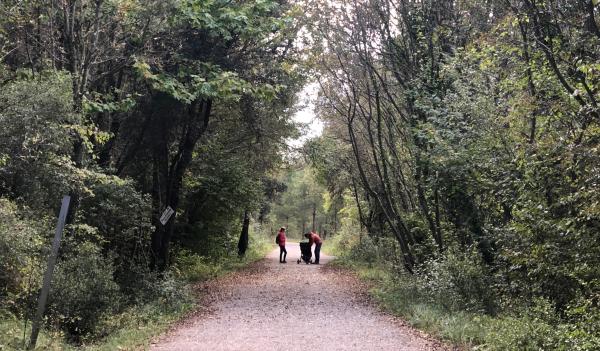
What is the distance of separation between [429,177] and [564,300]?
467cm

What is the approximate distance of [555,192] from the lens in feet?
27.6

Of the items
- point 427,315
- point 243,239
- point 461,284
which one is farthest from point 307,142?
point 427,315

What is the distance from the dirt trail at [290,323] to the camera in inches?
334

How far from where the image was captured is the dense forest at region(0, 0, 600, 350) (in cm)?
781

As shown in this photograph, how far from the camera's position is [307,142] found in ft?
66.6

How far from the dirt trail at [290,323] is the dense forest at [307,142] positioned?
0.83 m

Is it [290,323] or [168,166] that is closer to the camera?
[290,323]

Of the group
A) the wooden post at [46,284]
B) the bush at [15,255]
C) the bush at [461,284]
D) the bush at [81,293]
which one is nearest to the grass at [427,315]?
the bush at [461,284]

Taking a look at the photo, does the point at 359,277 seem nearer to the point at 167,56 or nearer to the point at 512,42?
the point at 167,56

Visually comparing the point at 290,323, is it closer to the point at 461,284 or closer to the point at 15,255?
the point at 461,284

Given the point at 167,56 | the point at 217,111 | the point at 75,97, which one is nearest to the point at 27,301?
the point at 75,97

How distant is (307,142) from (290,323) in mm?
10829

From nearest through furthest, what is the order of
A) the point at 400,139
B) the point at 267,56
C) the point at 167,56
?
the point at 167,56 → the point at 267,56 → the point at 400,139

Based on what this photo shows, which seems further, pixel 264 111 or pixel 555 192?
pixel 264 111
